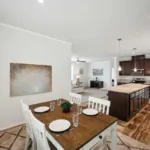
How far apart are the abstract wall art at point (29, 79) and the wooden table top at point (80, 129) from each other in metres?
1.44

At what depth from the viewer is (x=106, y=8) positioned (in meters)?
1.90

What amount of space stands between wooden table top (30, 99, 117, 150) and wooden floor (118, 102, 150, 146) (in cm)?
143

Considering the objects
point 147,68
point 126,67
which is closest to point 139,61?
point 147,68

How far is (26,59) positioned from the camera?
2.91m

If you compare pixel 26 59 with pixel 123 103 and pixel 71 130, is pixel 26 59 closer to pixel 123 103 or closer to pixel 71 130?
pixel 71 130

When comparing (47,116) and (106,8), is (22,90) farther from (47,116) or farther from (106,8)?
(106,8)

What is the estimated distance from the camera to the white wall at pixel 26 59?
2.56m

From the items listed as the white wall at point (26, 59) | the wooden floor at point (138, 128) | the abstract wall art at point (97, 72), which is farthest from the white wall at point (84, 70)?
the wooden floor at point (138, 128)

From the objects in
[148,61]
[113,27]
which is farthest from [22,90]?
[148,61]

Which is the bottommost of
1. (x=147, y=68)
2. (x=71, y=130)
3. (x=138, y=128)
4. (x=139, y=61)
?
(x=138, y=128)

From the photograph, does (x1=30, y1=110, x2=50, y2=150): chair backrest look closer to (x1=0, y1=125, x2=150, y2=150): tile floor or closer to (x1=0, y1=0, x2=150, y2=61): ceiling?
(x1=0, y1=125, x2=150, y2=150): tile floor

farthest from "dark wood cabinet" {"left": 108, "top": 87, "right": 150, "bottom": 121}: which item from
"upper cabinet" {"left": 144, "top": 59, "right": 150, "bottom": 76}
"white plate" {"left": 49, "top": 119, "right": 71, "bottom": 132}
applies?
"upper cabinet" {"left": 144, "top": 59, "right": 150, "bottom": 76}

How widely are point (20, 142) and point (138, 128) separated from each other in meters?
2.87

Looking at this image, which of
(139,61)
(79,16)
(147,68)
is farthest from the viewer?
(139,61)
